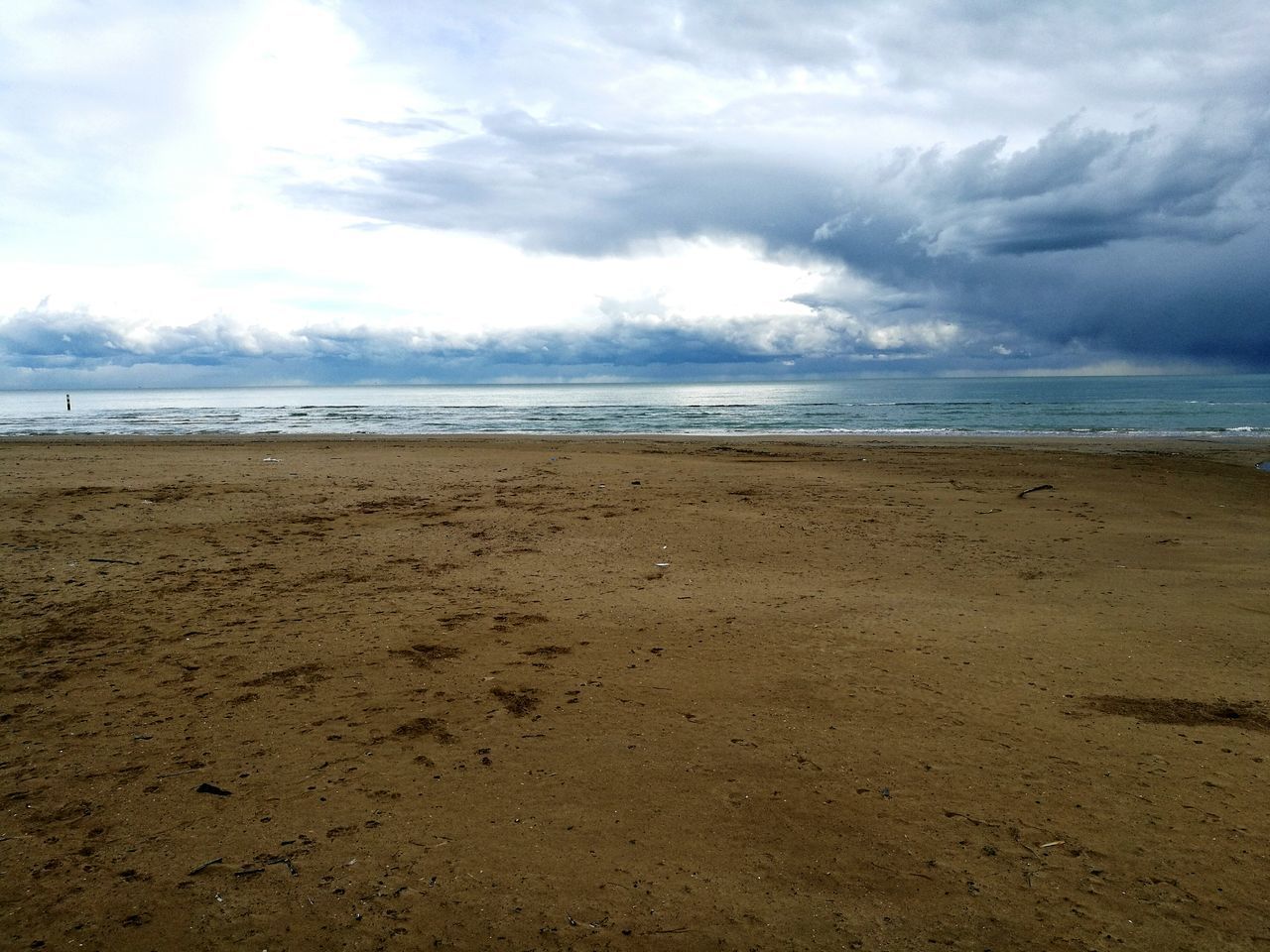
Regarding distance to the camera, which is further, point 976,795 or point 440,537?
point 440,537

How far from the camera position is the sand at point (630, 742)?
2.83 meters

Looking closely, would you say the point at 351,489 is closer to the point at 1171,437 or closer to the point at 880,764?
the point at 880,764

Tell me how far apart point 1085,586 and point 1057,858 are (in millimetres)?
5024

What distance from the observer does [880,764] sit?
153 inches

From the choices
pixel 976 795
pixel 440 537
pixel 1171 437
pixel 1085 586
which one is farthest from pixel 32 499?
pixel 1171 437

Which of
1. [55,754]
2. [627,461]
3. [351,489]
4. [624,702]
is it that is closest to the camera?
[55,754]

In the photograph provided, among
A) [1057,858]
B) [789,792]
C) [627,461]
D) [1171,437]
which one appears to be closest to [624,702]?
[789,792]

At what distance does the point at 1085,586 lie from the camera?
24.1 feet

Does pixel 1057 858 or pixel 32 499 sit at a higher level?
pixel 32 499

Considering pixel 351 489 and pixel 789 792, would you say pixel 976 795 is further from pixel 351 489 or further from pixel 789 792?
pixel 351 489

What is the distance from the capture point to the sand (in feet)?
9.30

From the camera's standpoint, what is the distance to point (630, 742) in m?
4.09

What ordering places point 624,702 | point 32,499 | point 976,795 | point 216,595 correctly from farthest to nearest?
point 32,499 < point 216,595 < point 624,702 < point 976,795

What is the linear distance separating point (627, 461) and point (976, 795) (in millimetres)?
15419
